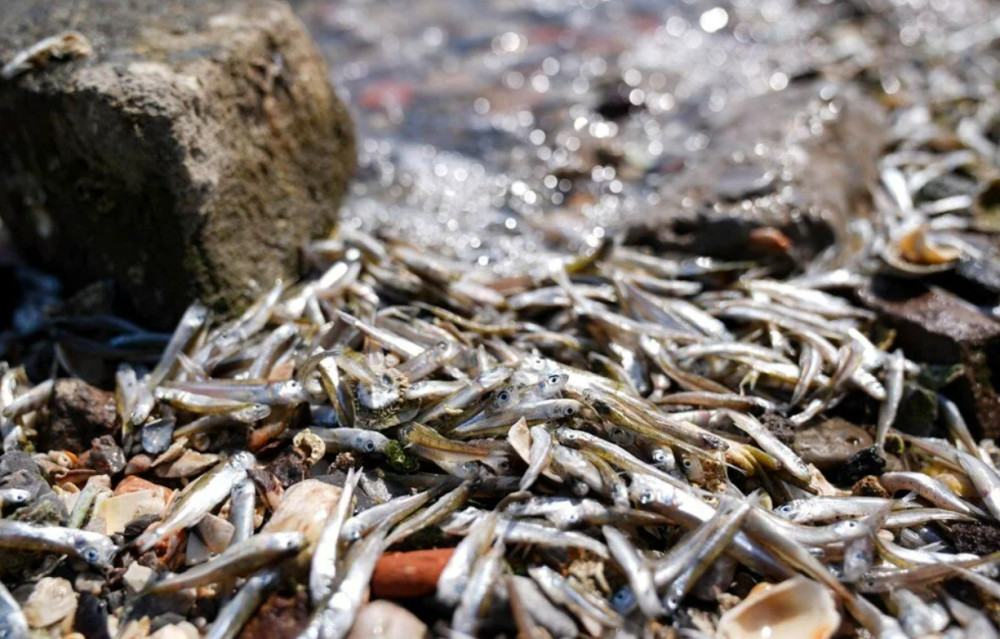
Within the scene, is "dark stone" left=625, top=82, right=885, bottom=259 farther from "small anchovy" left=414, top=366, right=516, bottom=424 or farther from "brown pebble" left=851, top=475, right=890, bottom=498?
"small anchovy" left=414, top=366, right=516, bottom=424

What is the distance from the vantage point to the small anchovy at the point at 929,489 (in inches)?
164

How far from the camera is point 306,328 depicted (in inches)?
200

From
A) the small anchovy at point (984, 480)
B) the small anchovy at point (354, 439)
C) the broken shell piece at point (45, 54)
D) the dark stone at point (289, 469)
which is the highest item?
the broken shell piece at point (45, 54)

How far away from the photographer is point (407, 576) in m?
3.59

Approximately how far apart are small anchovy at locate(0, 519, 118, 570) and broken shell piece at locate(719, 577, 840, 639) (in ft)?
8.41

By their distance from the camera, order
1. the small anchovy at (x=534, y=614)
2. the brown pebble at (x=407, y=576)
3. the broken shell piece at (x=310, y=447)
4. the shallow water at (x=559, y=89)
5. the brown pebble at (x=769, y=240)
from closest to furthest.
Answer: the small anchovy at (x=534, y=614), the brown pebble at (x=407, y=576), the broken shell piece at (x=310, y=447), the brown pebble at (x=769, y=240), the shallow water at (x=559, y=89)

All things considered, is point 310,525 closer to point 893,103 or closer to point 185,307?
point 185,307

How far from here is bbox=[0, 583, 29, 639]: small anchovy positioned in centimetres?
354

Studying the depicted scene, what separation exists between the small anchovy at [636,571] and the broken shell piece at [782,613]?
0.33 metres

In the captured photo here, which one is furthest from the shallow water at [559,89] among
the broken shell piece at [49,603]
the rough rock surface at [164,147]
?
the broken shell piece at [49,603]

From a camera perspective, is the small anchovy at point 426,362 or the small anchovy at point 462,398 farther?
the small anchovy at point 426,362

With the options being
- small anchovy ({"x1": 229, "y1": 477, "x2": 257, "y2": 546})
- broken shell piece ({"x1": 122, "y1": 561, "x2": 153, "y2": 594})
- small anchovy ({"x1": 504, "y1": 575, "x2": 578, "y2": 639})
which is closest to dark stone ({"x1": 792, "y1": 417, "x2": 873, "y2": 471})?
small anchovy ({"x1": 504, "y1": 575, "x2": 578, "y2": 639})

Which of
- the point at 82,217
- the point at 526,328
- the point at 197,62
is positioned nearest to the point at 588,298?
the point at 526,328

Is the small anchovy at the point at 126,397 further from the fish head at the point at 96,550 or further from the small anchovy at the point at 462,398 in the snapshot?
the small anchovy at the point at 462,398
